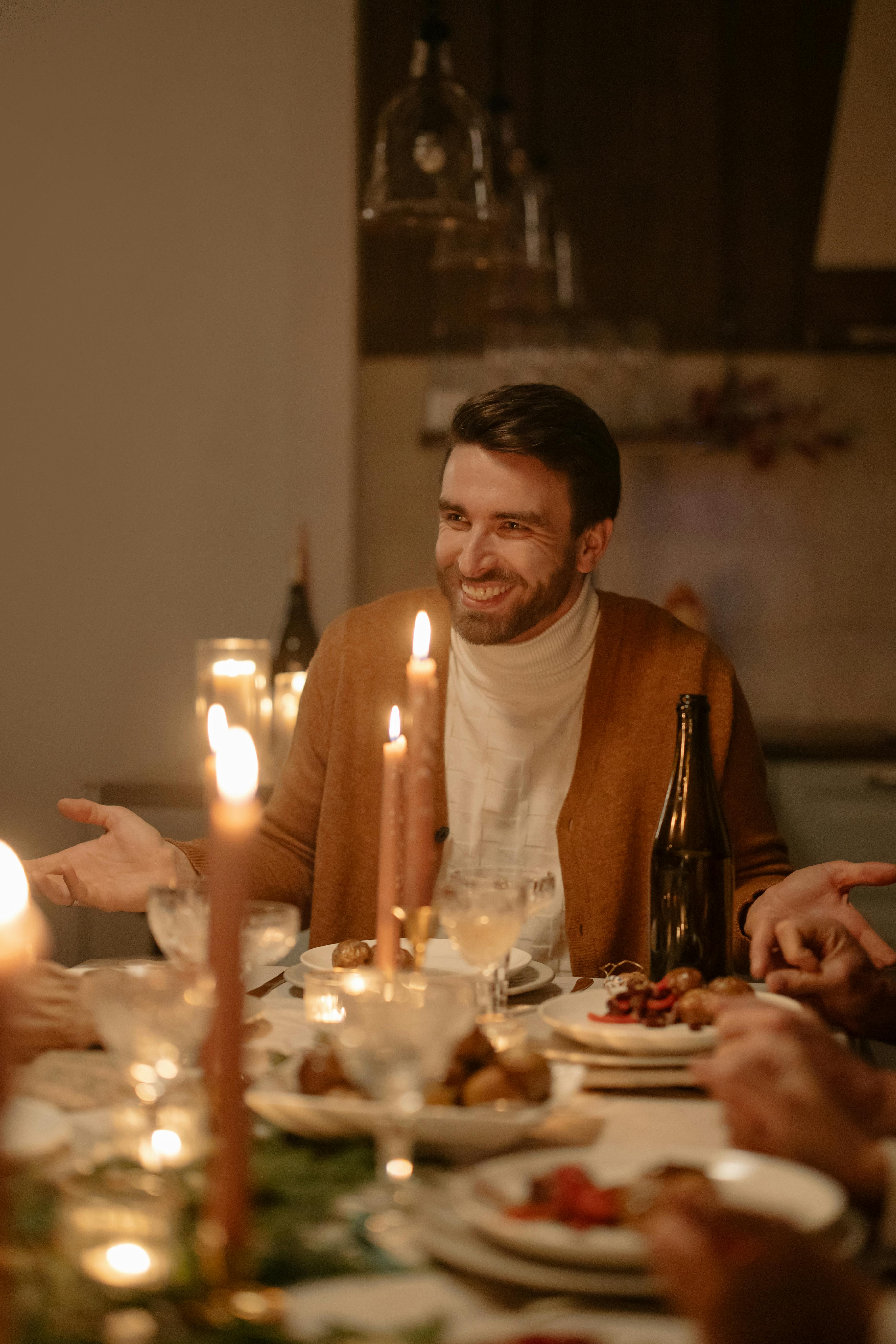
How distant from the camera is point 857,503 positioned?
374 cm

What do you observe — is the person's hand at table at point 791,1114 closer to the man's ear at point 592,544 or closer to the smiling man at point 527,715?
the smiling man at point 527,715

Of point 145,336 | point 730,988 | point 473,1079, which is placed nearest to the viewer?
point 473,1079

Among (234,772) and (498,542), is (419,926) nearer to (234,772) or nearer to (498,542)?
(234,772)

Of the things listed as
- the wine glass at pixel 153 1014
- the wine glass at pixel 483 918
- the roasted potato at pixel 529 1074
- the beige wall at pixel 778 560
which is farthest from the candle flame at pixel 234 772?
the beige wall at pixel 778 560

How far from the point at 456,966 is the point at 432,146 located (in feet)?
4.70

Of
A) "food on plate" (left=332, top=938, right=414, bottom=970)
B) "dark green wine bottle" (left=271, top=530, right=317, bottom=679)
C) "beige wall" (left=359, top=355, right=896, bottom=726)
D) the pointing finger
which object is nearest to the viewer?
"food on plate" (left=332, top=938, right=414, bottom=970)

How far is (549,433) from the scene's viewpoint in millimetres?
1870

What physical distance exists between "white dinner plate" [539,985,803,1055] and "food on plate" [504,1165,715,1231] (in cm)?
29

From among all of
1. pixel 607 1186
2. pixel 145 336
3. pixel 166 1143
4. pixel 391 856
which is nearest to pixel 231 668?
pixel 145 336

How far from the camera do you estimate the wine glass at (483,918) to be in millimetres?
1062

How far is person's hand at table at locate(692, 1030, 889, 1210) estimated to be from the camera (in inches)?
29.3

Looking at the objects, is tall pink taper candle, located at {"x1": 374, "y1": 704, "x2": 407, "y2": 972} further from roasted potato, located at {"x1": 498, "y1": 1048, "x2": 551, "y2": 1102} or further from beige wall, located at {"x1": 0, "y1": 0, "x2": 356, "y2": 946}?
beige wall, located at {"x1": 0, "y1": 0, "x2": 356, "y2": 946}

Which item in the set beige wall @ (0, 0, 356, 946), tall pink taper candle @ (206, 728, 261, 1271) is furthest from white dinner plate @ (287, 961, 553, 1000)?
beige wall @ (0, 0, 356, 946)

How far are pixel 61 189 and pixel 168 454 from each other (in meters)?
0.77
